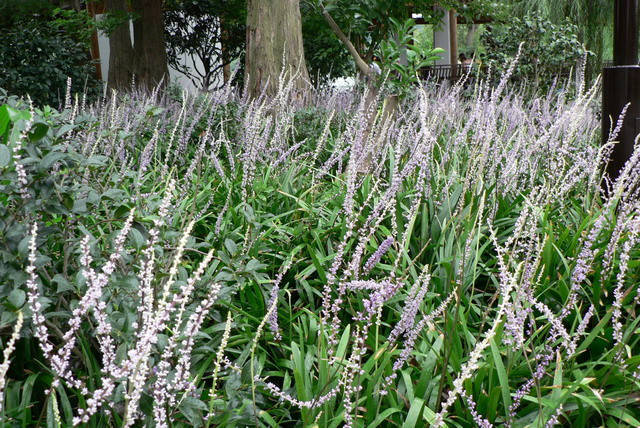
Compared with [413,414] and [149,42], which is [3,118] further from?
[149,42]

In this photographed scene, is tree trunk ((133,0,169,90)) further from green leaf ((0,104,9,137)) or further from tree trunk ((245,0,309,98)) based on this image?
green leaf ((0,104,9,137))

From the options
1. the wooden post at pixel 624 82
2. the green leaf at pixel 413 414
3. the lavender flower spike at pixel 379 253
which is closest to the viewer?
the green leaf at pixel 413 414

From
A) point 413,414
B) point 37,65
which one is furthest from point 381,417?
point 37,65

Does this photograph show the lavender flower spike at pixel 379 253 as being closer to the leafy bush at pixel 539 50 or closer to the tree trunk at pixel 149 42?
the leafy bush at pixel 539 50

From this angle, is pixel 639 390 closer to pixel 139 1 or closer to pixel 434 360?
pixel 434 360

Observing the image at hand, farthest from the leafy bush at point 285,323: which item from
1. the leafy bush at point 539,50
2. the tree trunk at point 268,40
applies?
the leafy bush at point 539,50

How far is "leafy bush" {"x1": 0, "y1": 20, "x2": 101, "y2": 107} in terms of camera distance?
410 inches

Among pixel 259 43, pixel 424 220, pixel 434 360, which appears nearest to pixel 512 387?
pixel 434 360

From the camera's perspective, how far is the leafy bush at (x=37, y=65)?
10.4 m

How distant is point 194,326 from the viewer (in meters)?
1.58

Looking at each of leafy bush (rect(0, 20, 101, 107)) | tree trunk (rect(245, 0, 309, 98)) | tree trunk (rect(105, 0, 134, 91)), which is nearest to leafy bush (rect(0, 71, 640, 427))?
tree trunk (rect(245, 0, 309, 98))

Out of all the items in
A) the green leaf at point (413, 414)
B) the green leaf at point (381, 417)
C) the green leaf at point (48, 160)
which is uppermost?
the green leaf at point (48, 160)

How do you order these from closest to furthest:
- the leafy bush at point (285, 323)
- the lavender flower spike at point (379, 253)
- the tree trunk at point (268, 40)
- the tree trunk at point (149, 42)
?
1. the leafy bush at point (285, 323)
2. the lavender flower spike at point (379, 253)
3. the tree trunk at point (268, 40)
4. the tree trunk at point (149, 42)

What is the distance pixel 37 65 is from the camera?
1076 cm
